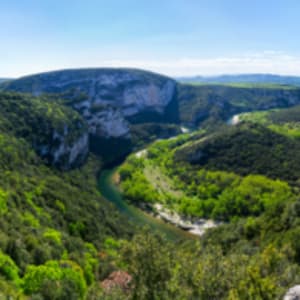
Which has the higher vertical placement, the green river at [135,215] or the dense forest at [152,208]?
the dense forest at [152,208]

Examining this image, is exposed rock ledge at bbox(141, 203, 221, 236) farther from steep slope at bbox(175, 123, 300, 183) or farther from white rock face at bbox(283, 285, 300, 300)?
white rock face at bbox(283, 285, 300, 300)

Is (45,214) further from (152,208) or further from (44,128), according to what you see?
(44,128)

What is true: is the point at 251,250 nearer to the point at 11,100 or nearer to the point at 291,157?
the point at 291,157

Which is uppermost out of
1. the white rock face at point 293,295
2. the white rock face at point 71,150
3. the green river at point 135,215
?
the white rock face at point 293,295

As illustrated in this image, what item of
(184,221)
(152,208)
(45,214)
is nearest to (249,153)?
(184,221)

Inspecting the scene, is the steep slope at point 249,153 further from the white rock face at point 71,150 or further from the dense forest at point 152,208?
the white rock face at point 71,150

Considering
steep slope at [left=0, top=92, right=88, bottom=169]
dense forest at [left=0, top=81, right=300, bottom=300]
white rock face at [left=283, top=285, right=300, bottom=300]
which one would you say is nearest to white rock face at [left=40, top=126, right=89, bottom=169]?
steep slope at [left=0, top=92, right=88, bottom=169]

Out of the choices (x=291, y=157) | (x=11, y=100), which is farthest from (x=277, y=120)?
(x=11, y=100)

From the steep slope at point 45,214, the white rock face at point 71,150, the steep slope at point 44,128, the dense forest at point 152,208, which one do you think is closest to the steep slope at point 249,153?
the dense forest at point 152,208
